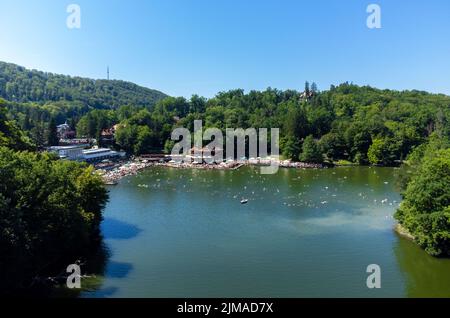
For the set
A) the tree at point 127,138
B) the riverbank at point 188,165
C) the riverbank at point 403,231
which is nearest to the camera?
the riverbank at point 403,231

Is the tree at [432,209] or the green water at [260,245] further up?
the tree at [432,209]

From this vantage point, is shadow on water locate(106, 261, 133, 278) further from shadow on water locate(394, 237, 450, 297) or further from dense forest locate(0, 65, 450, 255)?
shadow on water locate(394, 237, 450, 297)

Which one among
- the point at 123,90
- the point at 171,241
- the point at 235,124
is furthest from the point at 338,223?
the point at 123,90

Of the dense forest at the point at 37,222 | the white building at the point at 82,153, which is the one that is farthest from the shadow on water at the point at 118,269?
the white building at the point at 82,153

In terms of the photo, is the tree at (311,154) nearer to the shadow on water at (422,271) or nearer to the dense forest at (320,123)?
the dense forest at (320,123)

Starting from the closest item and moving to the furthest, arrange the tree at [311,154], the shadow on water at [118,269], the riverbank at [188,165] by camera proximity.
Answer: the shadow on water at [118,269]
the riverbank at [188,165]
the tree at [311,154]

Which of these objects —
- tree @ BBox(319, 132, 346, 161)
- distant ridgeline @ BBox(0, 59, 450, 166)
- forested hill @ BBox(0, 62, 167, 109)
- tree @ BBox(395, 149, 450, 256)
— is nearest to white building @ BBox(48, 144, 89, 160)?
distant ridgeline @ BBox(0, 59, 450, 166)

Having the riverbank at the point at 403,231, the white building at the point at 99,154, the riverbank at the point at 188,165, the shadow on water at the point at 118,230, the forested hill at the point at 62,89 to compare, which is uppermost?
the forested hill at the point at 62,89

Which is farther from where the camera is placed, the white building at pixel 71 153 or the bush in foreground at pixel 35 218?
the white building at pixel 71 153
